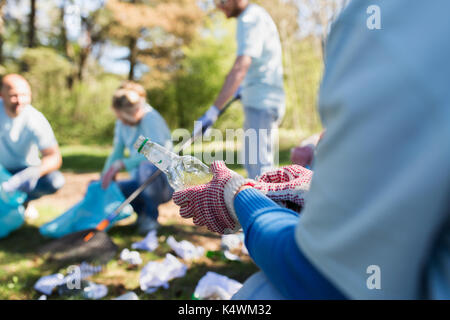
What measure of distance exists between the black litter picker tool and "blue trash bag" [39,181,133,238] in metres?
0.18

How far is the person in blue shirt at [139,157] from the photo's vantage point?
3068mm

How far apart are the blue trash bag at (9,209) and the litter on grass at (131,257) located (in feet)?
3.55

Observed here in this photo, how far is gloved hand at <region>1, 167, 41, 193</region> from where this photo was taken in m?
2.87

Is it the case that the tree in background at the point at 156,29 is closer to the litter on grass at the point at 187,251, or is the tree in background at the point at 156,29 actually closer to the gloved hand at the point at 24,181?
the gloved hand at the point at 24,181

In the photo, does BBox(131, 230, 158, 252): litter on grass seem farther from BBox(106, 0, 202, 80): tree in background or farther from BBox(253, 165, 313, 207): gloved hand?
BBox(106, 0, 202, 80): tree in background

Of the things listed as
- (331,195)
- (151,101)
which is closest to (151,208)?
(331,195)

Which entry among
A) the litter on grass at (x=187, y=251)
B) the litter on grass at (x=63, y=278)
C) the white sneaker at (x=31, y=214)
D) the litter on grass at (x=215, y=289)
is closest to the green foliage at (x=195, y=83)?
the white sneaker at (x=31, y=214)

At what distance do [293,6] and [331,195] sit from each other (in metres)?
9.56

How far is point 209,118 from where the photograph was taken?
275 cm

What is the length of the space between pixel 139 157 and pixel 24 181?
0.93 metres

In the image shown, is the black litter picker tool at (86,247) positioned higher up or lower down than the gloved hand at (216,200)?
lower down

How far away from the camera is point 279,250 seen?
2.31 feet

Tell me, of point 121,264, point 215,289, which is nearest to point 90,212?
point 121,264

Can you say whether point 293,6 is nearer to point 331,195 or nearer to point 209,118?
point 209,118
